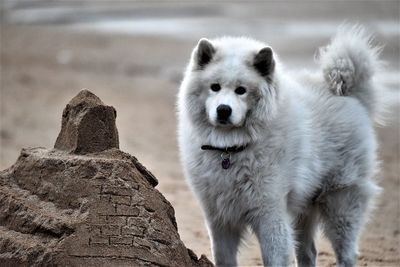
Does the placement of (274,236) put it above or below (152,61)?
below

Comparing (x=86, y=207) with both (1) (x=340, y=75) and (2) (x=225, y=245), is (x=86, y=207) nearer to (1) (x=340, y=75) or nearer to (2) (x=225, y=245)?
(2) (x=225, y=245)

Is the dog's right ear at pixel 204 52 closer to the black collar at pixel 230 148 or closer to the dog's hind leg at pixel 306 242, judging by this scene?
the black collar at pixel 230 148

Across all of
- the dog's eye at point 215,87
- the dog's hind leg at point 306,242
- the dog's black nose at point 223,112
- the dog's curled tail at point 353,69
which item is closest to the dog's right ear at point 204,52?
the dog's eye at point 215,87

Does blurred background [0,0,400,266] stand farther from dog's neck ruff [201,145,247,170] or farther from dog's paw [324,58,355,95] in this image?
dog's paw [324,58,355,95]

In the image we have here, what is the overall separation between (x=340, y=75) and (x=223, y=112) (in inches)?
66.0

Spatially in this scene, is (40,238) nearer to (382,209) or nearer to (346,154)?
(346,154)

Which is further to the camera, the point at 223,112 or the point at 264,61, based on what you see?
the point at 264,61

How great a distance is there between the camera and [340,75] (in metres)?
7.25

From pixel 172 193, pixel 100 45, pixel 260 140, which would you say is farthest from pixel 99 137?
pixel 100 45

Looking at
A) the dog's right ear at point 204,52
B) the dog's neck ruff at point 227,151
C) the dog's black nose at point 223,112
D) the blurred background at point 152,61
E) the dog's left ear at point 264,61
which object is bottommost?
the dog's neck ruff at point 227,151

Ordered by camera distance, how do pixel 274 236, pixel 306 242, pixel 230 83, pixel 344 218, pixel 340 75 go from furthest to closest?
pixel 306 242
pixel 340 75
pixel 344 218
pixel 274 236
pixel 230 83

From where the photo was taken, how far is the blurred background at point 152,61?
34.4 ft

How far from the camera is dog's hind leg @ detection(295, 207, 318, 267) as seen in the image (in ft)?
24.2

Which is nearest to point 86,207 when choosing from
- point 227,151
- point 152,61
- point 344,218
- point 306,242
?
point 227,151
